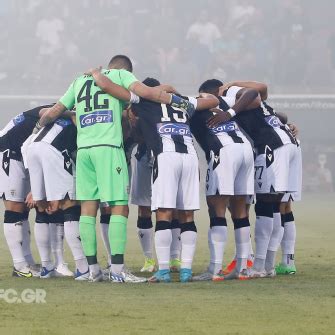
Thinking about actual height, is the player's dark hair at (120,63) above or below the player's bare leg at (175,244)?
above

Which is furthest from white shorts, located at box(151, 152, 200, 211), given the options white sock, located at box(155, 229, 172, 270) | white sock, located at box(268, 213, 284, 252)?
white sock, located at box(268, 213, 284, 252)

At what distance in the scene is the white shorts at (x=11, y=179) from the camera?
1041 cm

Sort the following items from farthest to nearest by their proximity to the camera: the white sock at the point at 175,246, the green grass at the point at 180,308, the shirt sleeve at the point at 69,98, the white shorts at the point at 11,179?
the white sock at the point at 175,246
the white shorts at the point at 11,179
the shirt sleeve at the point at 69,98
the green grass at the point at 180,308

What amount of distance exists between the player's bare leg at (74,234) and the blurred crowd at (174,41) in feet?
68.4

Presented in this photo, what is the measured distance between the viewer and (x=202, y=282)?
9414mm

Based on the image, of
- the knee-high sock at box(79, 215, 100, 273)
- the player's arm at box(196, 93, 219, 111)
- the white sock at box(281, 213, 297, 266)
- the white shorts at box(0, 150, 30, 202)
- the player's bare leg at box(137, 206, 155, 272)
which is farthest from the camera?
the player's bare leg at box(137, 206, 155, 272)

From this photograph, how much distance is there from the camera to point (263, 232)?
33.6 feet

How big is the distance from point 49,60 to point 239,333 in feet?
91.9

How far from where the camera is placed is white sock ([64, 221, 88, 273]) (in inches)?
387

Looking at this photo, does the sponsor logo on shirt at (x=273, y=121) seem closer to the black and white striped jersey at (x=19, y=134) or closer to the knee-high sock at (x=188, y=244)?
the knee-high sock at (x=188, y=244)

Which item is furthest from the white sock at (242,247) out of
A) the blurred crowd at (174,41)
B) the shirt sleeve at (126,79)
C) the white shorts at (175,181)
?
the blurred crowd at (174,41)

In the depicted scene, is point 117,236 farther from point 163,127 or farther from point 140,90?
point 140,90

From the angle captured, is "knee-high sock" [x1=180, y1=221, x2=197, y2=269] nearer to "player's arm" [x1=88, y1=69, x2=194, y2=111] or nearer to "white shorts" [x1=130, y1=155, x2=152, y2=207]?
"player's arm" [x1=88, y1=69, x2=194, y2=111]

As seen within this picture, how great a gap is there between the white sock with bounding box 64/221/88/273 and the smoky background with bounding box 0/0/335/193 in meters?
20.3
